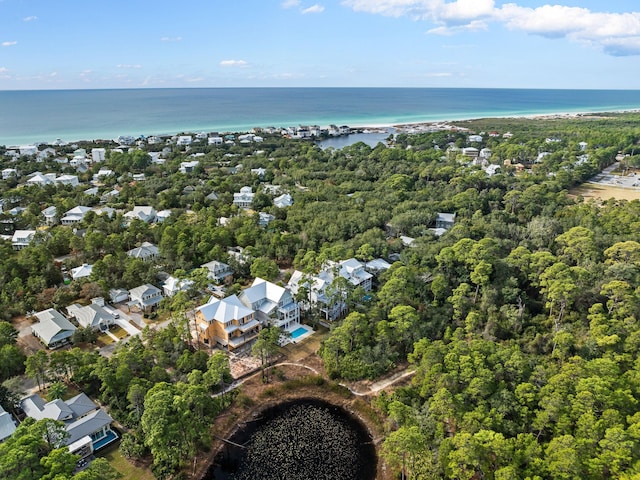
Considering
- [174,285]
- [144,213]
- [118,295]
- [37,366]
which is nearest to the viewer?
[37,366]

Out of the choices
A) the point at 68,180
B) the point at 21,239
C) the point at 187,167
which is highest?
the point at 187,167

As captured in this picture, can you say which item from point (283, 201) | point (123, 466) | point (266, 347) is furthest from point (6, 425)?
point (283, 201)

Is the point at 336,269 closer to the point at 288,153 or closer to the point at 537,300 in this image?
the point at 537,300

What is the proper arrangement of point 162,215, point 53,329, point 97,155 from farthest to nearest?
1. point 97,155
2. point 162,215
3. point 53,329

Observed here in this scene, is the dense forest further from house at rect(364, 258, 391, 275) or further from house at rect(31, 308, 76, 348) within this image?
house at rect(31, 308, 76, 348)

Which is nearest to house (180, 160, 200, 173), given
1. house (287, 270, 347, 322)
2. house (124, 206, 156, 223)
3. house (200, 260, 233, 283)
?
house (124, 206, 156, 223)

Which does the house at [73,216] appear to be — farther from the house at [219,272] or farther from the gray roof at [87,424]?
the gray roof at [87,424]

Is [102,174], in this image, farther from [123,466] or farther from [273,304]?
[123,466]

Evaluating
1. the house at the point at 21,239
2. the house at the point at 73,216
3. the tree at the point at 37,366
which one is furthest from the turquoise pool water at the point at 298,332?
the house at the point at 73,216

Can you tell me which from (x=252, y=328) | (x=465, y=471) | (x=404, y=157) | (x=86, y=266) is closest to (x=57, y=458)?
(x=252, y=328)

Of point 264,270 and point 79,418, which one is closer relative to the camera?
point 79,418
